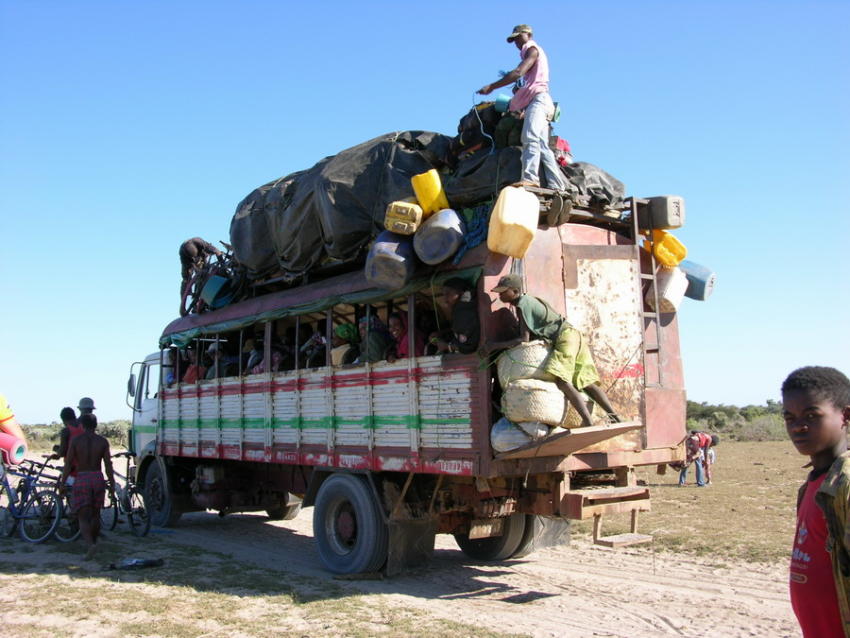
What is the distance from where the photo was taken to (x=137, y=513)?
429 inches

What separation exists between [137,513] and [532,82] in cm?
833

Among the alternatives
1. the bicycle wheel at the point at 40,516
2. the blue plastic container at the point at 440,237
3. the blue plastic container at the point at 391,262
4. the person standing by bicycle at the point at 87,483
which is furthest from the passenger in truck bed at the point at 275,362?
the blue plastic container at the point at 440,237

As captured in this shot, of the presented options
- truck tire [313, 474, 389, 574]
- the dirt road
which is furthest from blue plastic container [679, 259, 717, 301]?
truck tire [313, 474, 389, 574]

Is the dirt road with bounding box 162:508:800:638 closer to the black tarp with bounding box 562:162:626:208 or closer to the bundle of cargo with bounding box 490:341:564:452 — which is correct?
the bundle of cargo with bounding box 490:341:564:452

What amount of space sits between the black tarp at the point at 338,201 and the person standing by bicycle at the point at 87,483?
10.4 feet

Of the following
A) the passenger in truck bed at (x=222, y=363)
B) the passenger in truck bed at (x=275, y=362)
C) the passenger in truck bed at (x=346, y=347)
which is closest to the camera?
the passenger in truck bed at (x=346, y=347)

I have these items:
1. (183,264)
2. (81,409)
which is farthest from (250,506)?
(183,264)

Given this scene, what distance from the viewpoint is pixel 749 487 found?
15.0 m

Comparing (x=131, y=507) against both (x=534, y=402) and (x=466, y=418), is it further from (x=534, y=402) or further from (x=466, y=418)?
(x=534, y=402)

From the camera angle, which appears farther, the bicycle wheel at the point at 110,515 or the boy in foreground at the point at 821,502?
the bicycle wheel at the point at 110,515

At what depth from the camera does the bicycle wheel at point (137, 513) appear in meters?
10.7

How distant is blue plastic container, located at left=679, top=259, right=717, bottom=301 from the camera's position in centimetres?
769

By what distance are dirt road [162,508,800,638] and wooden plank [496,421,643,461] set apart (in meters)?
1.32

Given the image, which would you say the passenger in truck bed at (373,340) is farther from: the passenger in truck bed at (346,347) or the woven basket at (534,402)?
the woven basket at (534,402)
